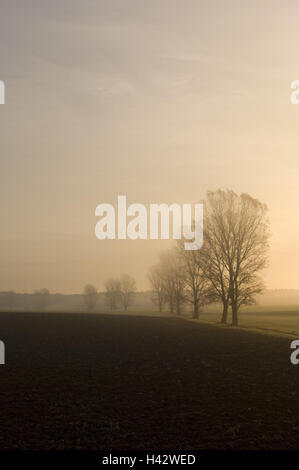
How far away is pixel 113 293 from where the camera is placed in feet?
584

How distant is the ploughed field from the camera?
13.8 metres

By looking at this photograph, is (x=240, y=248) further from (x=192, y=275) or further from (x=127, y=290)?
(x=127, y=290)

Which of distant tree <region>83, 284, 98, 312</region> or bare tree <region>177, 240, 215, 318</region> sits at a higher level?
bare tree <region>177, 240, 215, 318</region>

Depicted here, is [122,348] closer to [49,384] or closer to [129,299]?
[49,384]

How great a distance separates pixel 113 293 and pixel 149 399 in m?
161

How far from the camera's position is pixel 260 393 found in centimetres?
1981

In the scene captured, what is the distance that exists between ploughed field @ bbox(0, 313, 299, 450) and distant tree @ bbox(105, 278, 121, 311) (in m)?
142

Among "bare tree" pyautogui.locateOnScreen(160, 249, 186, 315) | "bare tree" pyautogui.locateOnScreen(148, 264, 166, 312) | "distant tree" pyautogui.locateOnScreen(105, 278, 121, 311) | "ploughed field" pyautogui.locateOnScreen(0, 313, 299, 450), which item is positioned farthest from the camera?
"distant tree" pyautogui.locateOnScreen(105, 278, 121, 311)

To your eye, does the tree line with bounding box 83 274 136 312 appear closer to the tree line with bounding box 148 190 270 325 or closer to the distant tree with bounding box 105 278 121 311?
the distant tree with bounding box 105 278 121 311

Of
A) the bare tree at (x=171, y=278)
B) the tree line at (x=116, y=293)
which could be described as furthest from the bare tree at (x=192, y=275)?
the tree line at (x=116, y=293)

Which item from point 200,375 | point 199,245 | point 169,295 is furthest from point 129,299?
point 200,375

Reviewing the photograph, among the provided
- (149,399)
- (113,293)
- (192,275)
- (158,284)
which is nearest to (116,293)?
(113,293)

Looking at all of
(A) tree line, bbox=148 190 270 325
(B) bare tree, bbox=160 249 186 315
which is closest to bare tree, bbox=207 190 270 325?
(A) tree line, bbox=148 190 270 325
